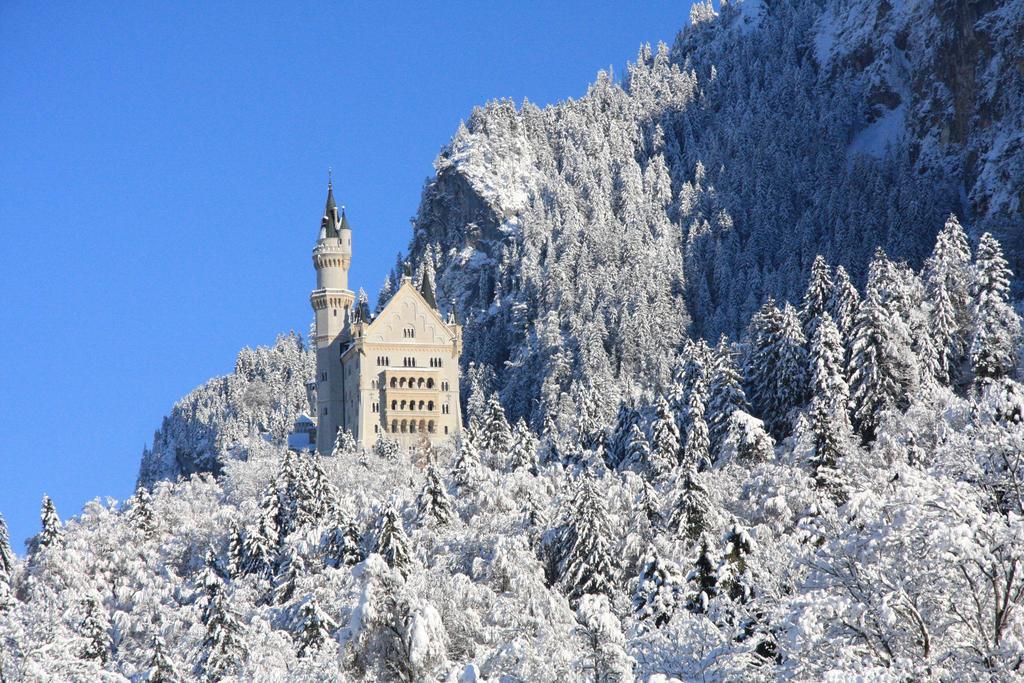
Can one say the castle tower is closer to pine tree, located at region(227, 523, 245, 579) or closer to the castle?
the castle

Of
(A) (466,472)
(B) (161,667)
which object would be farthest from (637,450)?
(B) (161,667)

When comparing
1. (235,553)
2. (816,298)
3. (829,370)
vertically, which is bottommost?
(235,553)

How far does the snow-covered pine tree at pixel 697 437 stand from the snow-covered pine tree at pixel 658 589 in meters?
23.5

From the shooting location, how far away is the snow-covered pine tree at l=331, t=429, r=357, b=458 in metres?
117

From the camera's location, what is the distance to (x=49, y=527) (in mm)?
81188

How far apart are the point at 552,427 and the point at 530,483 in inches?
1305

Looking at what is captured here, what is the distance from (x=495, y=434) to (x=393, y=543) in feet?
135

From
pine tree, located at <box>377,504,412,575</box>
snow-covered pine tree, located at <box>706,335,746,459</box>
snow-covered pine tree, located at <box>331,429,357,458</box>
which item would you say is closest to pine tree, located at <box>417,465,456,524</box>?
pine tree, located at <box>377,504,412,575</box>

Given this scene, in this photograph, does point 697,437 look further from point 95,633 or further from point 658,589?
point 95,633

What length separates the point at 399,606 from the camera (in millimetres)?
45938

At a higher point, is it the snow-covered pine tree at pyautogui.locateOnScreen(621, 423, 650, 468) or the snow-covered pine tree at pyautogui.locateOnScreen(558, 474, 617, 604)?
the snow-covered pine tree at pyautogui.locateOnScreen(621, 423, 650, 468)

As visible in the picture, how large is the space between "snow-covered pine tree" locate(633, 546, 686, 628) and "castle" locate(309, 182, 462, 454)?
2998 inches

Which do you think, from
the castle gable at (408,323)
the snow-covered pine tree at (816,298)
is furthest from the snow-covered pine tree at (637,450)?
the castle gable at (408,323)

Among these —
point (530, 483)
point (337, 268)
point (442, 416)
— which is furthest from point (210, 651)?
point (337, 268)
